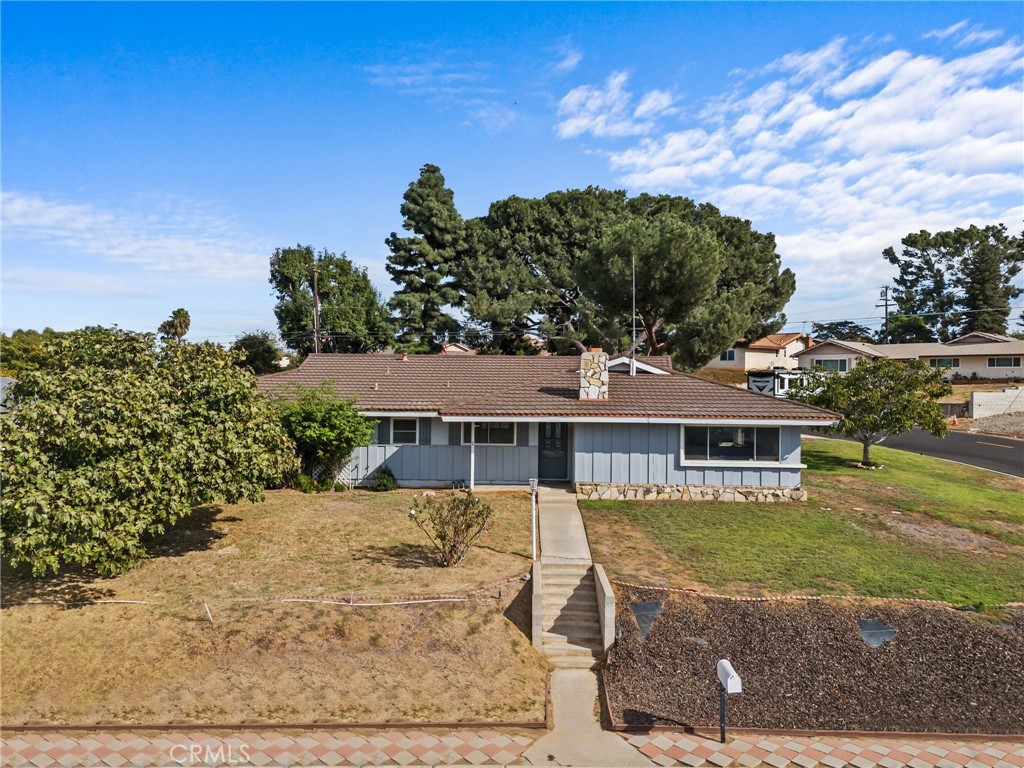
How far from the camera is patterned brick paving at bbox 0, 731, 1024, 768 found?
7906 mm

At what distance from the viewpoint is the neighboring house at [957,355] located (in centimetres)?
5366

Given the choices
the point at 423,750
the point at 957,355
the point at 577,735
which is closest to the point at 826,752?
the point at 577,735

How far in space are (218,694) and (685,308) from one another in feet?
97.5

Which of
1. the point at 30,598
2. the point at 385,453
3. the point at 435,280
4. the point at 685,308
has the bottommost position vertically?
the point at 30,598

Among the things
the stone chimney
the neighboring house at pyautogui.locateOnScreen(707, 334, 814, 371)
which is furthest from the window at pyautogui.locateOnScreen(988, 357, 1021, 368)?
the stone chimney

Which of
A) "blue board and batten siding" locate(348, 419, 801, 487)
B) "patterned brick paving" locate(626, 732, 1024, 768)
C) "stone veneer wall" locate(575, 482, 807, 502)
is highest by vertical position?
"blue board and batten siding" locate(348, 419, 801, 487)

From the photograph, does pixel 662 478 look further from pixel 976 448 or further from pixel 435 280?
pixel 435 280

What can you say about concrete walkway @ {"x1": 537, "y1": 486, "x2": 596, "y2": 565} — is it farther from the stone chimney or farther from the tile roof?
the tile roof

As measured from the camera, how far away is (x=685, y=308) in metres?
34.1

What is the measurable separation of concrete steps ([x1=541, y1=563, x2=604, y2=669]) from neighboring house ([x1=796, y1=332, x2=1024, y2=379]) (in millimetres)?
45903

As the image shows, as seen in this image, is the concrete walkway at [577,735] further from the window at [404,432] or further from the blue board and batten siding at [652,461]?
the window at [404,432]

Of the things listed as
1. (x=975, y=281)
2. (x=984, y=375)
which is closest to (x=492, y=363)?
(x=984, y=375)

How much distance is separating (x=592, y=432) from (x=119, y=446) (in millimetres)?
11928

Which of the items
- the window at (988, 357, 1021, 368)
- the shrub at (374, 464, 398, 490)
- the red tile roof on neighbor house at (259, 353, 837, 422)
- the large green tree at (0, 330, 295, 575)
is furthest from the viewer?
the window at (988, 357, 1021, 368)
